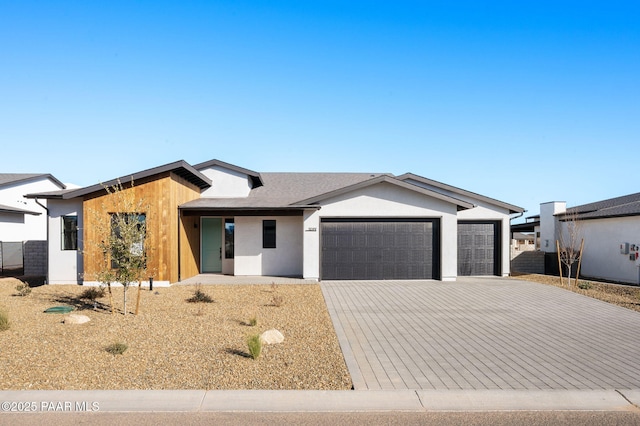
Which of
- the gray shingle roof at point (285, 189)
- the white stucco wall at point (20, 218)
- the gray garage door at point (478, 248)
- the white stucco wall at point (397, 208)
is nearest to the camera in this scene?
the white stucco wall at point (397, 208)

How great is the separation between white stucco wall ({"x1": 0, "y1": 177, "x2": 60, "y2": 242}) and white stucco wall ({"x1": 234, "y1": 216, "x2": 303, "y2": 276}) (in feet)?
56.3

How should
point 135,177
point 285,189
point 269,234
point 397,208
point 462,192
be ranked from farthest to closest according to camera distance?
1. point 285,189
2. point 462,192
3. point 269,234
4. point 397,208
5. point 135,177

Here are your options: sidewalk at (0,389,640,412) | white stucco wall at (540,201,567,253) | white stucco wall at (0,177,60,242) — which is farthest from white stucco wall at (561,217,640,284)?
white stucco wall at (0,177,60,242)

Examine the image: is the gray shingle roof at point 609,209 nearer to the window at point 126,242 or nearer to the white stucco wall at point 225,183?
the white stucco wall at point 225,183

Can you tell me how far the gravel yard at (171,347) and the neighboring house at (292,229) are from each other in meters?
3.75

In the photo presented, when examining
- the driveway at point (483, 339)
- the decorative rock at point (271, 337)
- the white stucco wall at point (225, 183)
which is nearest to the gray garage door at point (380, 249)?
the driveway at point (483, 339)

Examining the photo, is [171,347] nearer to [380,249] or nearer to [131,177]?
[131,177]

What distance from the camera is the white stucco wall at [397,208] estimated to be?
636 inches

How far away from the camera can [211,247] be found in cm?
1808

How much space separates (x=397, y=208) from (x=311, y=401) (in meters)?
12.0

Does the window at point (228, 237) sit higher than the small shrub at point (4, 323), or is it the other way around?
the window at point (228, 237)

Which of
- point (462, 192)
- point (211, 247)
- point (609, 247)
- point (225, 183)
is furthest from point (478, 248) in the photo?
point (211, 247)

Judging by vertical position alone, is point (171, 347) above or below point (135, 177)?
below

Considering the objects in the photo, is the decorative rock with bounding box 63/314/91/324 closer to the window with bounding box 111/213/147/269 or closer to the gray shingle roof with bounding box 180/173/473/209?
the window with bounding box 111/213/147/269
